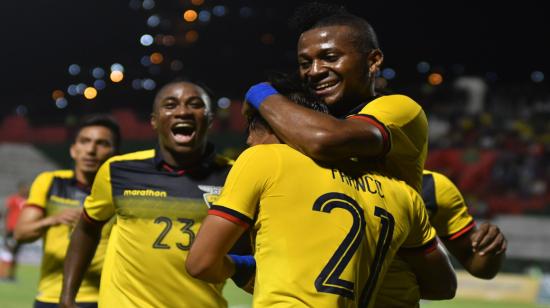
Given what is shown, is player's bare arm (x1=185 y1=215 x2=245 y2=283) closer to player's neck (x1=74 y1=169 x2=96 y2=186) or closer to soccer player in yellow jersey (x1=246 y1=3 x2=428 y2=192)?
soccer player in yellow jersey (x1=246 y1=3 x2=428 y2=192)

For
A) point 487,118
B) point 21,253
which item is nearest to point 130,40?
point 21,253

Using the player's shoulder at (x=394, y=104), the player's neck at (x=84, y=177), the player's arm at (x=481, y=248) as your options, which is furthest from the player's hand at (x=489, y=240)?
the player's neck at (x=84, y=177)

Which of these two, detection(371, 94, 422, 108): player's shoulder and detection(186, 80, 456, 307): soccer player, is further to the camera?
detection(371, 94, 422, 108): player's shoulder

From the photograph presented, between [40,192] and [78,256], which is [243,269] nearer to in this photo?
[78,256]

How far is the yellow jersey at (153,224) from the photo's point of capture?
446cm

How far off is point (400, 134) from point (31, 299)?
1080 centimetres

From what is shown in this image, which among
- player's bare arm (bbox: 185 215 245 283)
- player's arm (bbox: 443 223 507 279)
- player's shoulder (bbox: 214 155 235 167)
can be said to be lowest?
player's arm (bbox: 443 223 507 279)

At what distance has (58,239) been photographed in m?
6.10

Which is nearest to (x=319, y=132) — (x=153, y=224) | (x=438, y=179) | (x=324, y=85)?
(x=324, y=85)

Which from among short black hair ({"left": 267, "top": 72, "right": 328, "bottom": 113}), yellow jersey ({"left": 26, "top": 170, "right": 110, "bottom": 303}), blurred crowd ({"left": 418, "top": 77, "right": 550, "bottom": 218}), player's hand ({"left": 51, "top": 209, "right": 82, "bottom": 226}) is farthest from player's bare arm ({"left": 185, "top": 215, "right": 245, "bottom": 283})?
blurred crowd ({"left": 418, "top": 77, "right": 550, "bottom": 218})

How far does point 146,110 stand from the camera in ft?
86.0

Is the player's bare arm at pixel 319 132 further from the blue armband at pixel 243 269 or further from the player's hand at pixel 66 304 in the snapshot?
the player's hand at pixel 66 304

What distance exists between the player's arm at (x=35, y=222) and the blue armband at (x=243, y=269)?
10.0 feet

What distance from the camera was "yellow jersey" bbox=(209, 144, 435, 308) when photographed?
8.40 ft
